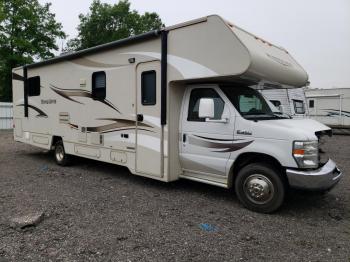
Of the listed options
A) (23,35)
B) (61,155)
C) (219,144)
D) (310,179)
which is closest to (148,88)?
(219,144)

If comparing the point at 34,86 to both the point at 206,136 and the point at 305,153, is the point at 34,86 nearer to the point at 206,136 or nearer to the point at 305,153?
the point at 206,136

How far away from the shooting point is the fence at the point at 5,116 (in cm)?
2062

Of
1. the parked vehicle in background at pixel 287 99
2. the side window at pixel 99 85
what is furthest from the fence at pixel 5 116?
the parked vehicle in background at pixel 287 99

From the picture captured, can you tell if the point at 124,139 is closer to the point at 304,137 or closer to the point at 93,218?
the point at 93,218

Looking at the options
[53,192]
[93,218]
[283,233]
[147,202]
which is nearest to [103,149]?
[53,192]

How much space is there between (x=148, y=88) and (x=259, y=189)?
289 centimetres

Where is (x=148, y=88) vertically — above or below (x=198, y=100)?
above

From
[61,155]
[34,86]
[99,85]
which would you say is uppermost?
[34,86]

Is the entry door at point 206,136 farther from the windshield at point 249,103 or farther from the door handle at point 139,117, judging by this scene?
the door handle at point 139,117

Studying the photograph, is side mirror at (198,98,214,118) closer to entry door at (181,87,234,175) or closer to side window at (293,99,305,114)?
entry door at (181,87,234,175)

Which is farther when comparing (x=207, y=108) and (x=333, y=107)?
(x=333, y=107)

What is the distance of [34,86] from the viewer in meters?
9.81

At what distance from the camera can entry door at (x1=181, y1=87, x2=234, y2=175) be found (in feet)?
17.9

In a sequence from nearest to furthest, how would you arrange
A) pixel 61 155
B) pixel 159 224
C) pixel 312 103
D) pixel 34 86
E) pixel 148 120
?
pixel 159 224, pixel 148 120, pixel 61 155, pixel 34 86, pixel 312 103
